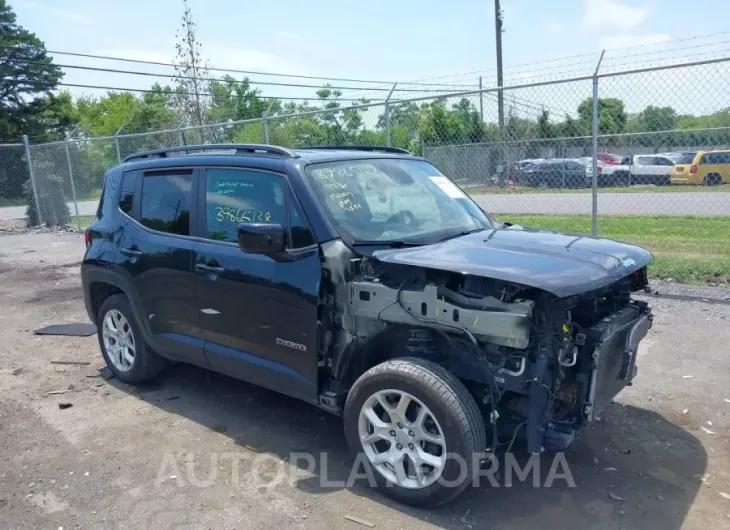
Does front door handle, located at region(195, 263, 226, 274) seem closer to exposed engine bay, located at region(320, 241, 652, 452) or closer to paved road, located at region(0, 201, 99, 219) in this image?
exposed engine bay, located at region(320, 241, 652, 452)

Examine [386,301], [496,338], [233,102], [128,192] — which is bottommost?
[496,338]

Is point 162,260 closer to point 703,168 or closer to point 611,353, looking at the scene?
point 611,353

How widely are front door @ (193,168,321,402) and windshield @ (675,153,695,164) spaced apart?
404 inches

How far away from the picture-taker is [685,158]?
472 inches

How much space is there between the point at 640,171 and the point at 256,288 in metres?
12.4

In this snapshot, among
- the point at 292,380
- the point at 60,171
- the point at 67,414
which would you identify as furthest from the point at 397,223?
the point at 60,171

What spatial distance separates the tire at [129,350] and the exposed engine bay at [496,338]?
2.06m

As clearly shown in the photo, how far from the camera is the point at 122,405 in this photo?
4836 mm

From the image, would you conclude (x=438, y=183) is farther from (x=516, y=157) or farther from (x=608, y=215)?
(x=608, y=215)

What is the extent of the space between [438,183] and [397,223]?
2.64 feet

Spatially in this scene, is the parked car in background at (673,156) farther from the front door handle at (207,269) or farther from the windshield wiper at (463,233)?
the front door handle at (207,269)

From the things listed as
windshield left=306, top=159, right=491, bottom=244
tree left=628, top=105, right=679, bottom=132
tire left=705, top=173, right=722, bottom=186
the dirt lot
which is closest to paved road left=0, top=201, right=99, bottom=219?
the dirt lot

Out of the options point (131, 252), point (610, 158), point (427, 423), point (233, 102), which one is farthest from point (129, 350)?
point (233, 102)

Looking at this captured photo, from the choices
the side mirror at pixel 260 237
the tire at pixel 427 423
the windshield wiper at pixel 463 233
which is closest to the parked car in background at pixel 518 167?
the windshield wiper at pixel 463 233
